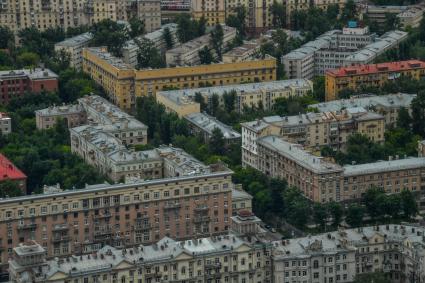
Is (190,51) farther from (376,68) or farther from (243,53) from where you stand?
(376,68)

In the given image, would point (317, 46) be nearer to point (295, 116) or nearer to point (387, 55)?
point (387, 55)

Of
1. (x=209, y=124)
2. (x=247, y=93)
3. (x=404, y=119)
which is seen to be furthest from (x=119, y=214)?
(x=247, y=93)

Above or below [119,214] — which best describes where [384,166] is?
above

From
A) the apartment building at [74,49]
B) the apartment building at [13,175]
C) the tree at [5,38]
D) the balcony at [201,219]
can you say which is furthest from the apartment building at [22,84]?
the balcony at [201,219]

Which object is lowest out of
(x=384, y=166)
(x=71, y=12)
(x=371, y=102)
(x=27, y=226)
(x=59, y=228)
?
(x=59, y=228)

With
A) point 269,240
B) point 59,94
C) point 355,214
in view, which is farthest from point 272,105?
point 269,240

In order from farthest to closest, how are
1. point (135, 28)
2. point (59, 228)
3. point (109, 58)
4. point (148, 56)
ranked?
point (135, 28) < point (148, 56) < point (109, 58) < point (59, 228)

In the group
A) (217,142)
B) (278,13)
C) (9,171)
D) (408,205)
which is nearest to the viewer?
(408,205)

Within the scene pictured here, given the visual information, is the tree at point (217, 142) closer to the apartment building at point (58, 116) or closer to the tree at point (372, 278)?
the apartment building at point (58, 116)
